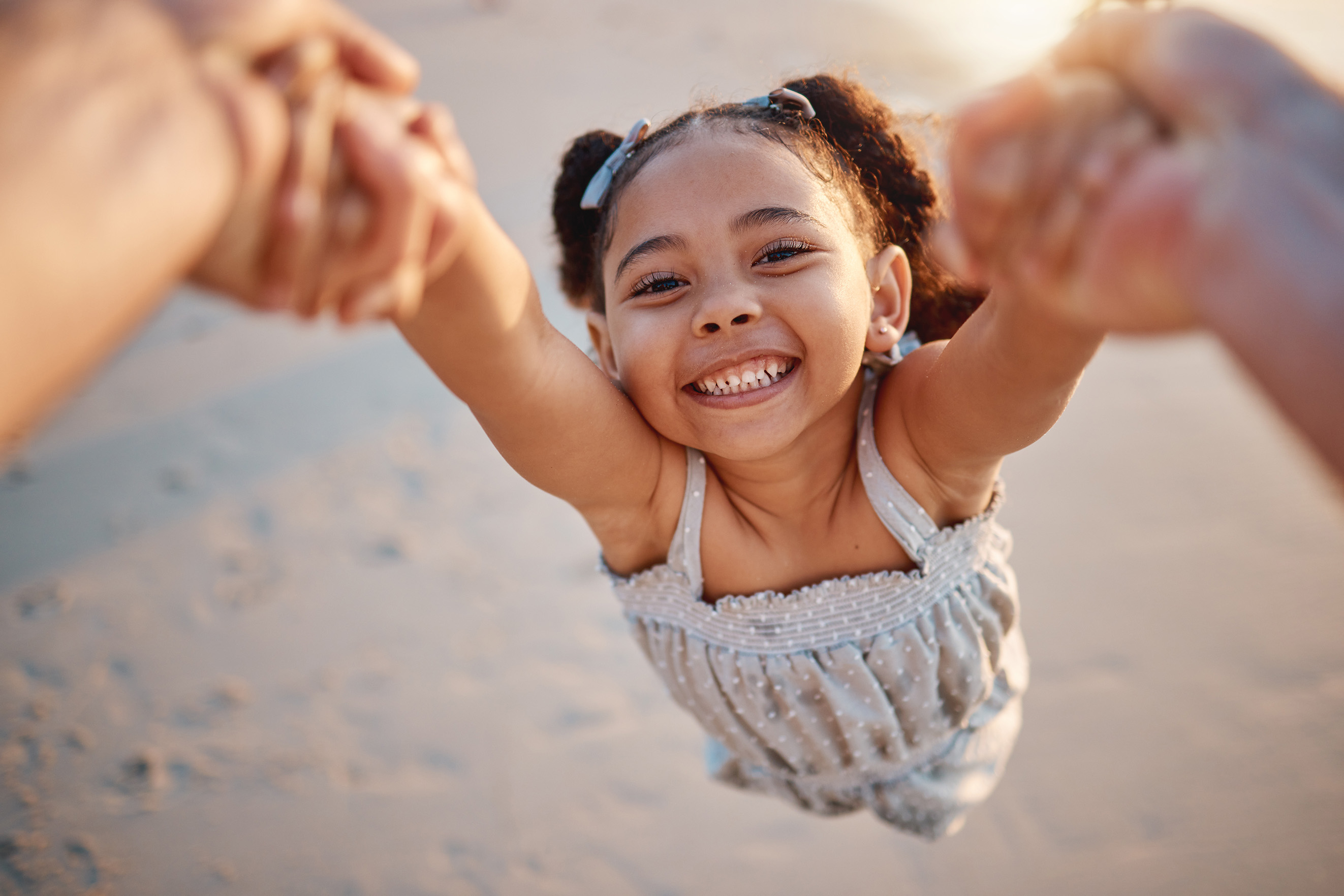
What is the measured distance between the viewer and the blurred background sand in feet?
7.47

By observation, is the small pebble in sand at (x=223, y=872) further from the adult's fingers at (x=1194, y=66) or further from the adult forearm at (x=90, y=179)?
the adult's fingers at (x=1194, y=66)

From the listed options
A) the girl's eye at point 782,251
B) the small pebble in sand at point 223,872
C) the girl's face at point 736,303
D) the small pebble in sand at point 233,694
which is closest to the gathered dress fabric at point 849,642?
the girl's face at point 736,303

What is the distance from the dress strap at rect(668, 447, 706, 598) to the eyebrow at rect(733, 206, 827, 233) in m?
0.40

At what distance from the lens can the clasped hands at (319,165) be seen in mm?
608

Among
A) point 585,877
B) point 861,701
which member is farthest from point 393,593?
point 861,701

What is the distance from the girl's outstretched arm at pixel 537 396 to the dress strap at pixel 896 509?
0.30 m

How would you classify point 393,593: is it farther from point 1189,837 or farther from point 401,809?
point 1189,837

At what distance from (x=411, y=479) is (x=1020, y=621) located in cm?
227

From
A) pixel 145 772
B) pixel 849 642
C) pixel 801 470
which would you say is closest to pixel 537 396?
pixel 801 470

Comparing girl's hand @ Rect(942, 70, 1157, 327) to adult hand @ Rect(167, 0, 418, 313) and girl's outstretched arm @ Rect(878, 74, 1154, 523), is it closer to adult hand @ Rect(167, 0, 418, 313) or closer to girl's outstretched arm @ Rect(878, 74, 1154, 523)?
girl's outstretched arm @ Rect(878, 74, 1154, 523)

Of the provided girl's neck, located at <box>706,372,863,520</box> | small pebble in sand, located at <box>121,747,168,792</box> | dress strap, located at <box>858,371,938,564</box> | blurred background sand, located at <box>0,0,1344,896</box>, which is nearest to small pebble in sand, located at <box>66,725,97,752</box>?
blurred background sand, located at <box>0,0,1344,896</box>

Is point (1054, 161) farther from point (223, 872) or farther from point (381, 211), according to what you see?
point (223, 872)

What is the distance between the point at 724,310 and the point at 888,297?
15.9 inches

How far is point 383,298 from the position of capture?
667 mm
